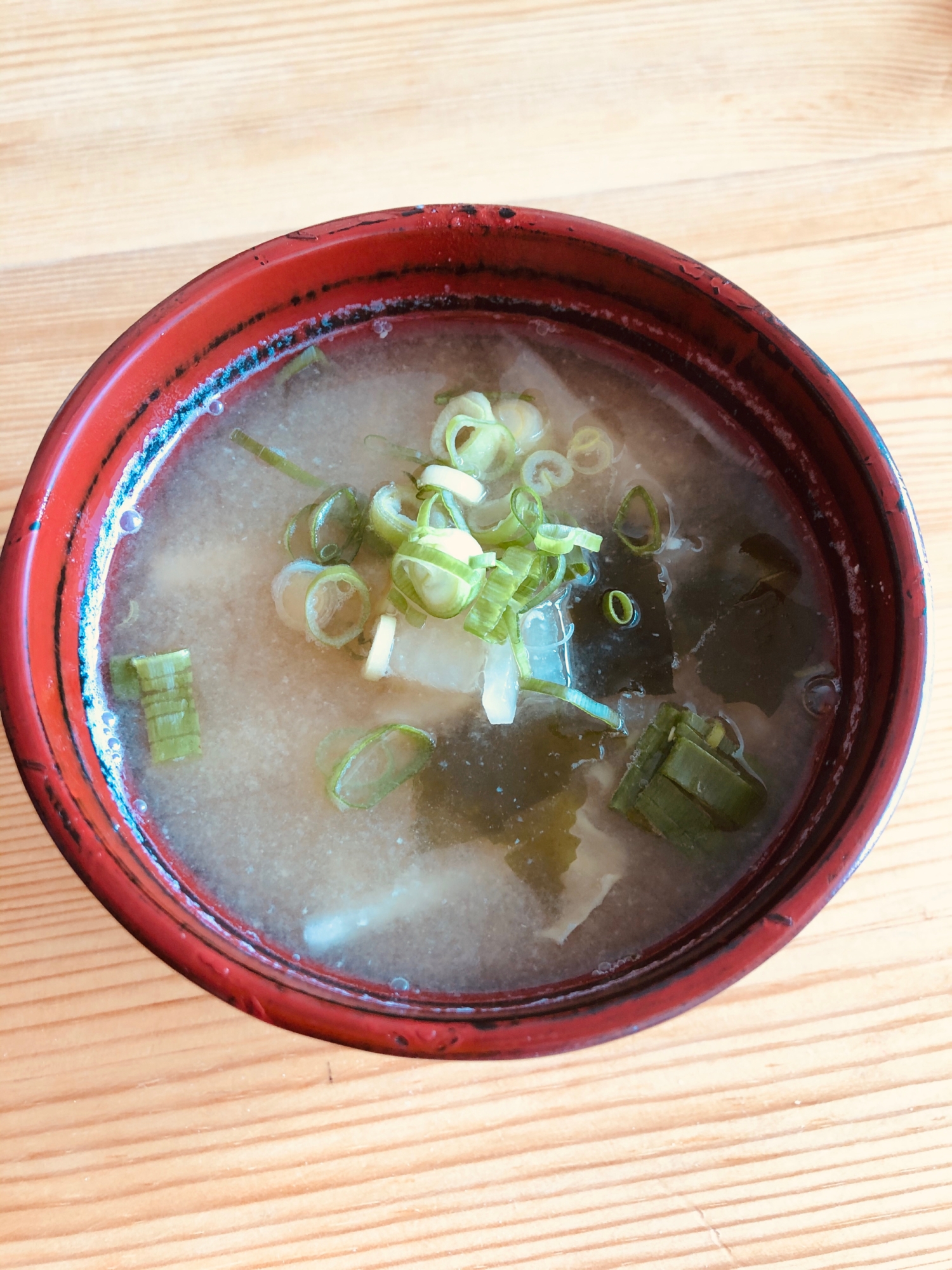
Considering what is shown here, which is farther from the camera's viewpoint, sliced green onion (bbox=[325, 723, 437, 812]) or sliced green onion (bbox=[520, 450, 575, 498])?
sliced green onion (bbox=[520, 450, 575, 498])

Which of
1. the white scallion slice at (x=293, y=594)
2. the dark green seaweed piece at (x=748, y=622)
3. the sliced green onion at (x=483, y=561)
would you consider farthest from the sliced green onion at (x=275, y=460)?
the dark green seaweed piece at (x=748, y=622)

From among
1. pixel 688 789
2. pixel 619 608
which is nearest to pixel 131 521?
pixel 619 608

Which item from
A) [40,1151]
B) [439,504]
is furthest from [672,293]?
[40,1151]

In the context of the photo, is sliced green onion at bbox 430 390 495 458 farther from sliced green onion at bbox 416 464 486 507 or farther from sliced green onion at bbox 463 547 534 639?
sliced green onion at bbox 463 547 534 639

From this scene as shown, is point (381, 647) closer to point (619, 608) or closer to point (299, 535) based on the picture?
point (299, 535)

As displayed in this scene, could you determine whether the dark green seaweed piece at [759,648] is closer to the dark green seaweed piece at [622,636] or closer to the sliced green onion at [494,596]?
the dark green seaweed piece at [622,636]

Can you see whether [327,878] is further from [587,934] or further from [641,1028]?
[641,1028]

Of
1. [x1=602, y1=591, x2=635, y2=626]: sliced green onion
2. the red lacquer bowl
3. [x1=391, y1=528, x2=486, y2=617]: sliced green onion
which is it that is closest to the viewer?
the red lacquer bowl

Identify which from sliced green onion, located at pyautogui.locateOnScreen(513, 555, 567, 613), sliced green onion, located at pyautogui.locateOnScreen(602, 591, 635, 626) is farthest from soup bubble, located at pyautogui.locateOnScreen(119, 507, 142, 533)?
sliced green onion, located at pyautogui.locateOnScreen(602, 591, 635, 626)
